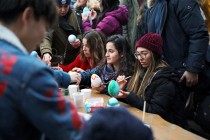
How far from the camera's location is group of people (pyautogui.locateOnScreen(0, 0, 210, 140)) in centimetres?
90

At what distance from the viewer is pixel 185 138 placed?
1.91m

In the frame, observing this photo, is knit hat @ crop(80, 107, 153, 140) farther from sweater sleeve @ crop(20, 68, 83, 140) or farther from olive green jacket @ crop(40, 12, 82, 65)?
olive green jacket @ crop(40, 12, 82, 65)

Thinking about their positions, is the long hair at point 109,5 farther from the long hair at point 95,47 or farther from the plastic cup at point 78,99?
the plastic cup at point 78,99

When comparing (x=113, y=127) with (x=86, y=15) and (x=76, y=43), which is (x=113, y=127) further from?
(x=86, y=15)

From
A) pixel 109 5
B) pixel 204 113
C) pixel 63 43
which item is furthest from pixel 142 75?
pixel 63 43

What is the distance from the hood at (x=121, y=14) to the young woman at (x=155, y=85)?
123 cm

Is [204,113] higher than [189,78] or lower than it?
lower

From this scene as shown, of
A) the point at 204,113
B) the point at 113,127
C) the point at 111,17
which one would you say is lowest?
the point at 204,113

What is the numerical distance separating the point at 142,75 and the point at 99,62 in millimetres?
739

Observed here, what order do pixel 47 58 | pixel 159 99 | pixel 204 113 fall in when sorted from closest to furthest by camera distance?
pixel 159 99 → pixel 204 113 → pixel 47 58

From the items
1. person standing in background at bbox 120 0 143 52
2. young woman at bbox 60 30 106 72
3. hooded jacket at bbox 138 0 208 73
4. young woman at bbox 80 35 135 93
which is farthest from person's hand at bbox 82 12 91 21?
hooded jacket at bbox 138 0 208 73

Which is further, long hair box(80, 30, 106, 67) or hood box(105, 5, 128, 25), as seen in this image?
hood box(105, 5, 128, 25)

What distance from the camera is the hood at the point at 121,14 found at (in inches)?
159

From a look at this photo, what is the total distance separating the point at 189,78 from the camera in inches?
116
